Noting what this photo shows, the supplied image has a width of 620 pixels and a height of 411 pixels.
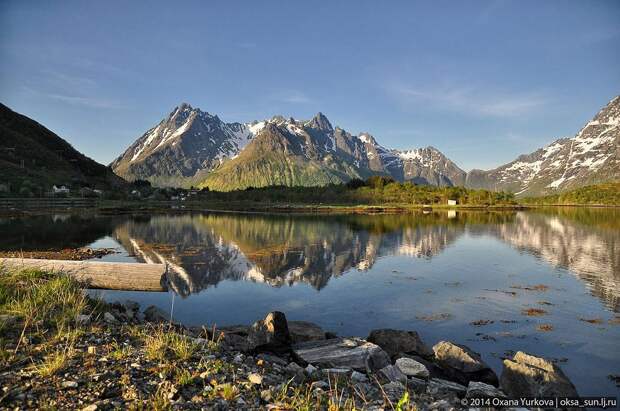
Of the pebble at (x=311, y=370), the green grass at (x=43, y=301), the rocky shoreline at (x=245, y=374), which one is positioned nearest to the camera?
the rocky shoreline at (x=245, y=374)

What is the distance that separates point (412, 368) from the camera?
1487 cm

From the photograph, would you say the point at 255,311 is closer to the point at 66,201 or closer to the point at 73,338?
the point at 73,338

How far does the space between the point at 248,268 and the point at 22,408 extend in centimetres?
3524

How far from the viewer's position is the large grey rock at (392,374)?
13.6 meters

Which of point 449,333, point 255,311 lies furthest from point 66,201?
point 449,333

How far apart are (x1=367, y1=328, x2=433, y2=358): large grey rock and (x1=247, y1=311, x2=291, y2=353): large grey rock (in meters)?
5.62

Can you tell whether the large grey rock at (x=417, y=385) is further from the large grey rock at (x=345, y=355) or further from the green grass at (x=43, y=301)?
the green grass at (x=43, y=301)

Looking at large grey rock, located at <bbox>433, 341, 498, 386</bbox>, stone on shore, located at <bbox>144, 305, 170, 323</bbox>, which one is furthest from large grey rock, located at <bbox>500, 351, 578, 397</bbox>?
stone on shore, located at <bbox>144, 305, 170, 323</bbox>

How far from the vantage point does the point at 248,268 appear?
1708 inches

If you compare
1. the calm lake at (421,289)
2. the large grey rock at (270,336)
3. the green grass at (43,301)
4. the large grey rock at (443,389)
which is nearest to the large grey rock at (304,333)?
the large grey rock at (270,336)

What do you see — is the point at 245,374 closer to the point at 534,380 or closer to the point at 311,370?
the point at 311,370

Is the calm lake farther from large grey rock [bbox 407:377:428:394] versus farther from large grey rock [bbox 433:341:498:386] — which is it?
large grey rock [bbox 407:377:428:394]

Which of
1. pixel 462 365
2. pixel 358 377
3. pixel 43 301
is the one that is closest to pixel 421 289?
pixel 462 365

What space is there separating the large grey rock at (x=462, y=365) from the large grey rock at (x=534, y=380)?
154 centimetres
